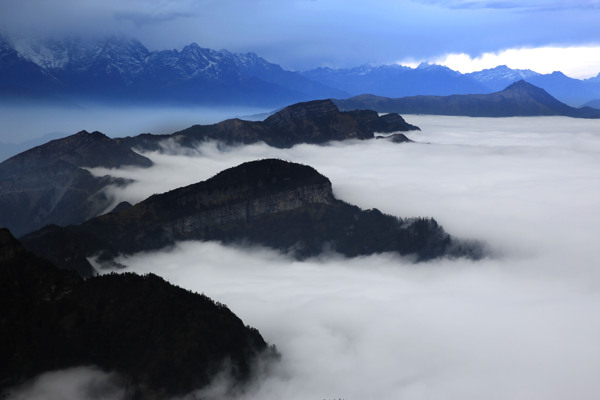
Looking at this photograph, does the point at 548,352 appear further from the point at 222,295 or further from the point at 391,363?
the point at 222,295

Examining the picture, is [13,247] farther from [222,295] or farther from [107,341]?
[222,295]

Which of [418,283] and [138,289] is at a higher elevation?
[138,289]

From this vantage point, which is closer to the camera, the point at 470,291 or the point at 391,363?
the point at 391,363

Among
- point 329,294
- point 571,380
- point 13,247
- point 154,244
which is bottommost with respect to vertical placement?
point 571,380

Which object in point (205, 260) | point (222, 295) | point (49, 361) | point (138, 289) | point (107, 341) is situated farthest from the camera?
point (205, 260)

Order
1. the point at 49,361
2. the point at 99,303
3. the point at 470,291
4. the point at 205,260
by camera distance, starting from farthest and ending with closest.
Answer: the point at 205,260 < the point at 470,291 < the point at 99,303 < the point at 49,361

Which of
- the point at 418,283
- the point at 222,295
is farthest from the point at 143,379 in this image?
the point at 418,283
